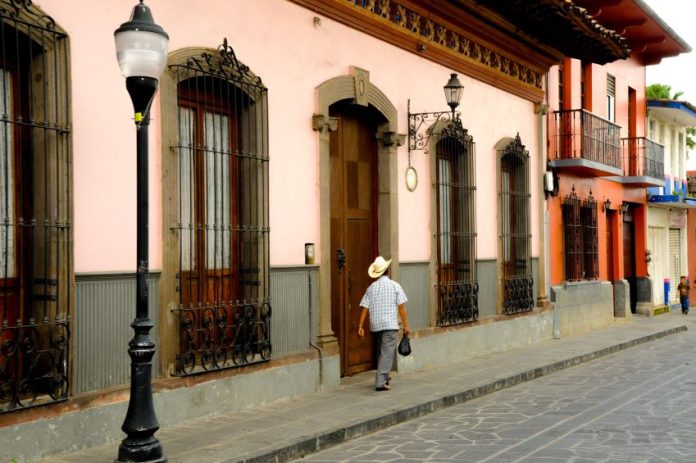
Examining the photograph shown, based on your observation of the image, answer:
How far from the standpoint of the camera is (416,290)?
43.5ft

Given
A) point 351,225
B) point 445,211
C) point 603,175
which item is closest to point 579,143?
point 603,175

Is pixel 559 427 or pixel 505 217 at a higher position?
pixel 505 217

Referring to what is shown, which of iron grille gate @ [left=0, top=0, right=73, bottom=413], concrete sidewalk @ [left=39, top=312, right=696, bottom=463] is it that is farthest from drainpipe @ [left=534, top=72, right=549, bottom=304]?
iron grille gate @ [left=0, top=0, right=73, bottom=413]

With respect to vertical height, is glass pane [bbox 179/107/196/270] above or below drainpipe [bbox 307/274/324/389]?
above

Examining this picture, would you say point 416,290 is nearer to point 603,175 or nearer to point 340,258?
point 340,258

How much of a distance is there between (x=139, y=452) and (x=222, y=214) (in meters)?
3.46

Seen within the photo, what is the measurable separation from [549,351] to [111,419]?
9490 mm

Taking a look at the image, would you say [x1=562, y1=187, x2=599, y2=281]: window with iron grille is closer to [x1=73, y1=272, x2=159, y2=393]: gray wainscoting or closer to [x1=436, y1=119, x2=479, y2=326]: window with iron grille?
[x1=436, y1=119, x2=479, y2=326]: window with iron grille

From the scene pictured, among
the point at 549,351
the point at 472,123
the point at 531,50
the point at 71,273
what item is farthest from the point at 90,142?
the point at 531,50

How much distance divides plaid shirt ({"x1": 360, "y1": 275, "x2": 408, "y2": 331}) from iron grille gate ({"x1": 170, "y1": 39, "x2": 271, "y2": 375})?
1.62 meters

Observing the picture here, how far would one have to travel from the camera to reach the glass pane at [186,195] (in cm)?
894

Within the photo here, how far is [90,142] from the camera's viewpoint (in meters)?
7.80

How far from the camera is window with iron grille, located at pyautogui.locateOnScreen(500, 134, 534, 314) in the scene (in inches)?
643

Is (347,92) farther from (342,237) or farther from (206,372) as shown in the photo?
(206,372)
